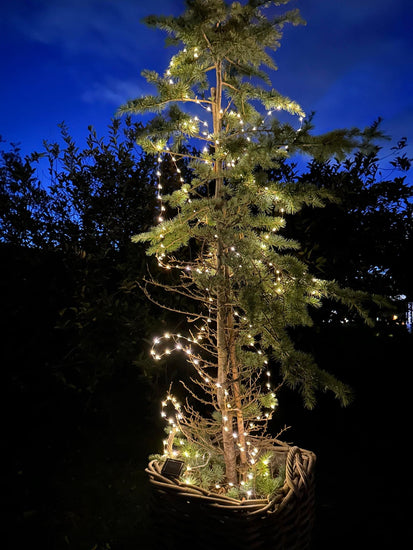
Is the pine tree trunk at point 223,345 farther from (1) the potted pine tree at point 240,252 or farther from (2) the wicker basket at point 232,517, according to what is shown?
(2) the wicker basket at point 232,517

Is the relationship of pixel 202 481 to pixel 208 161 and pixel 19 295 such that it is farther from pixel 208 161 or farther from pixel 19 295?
pixel 19 295

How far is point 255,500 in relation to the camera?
1781 mm

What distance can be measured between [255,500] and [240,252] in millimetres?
1301

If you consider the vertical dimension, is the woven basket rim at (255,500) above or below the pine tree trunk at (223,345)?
below

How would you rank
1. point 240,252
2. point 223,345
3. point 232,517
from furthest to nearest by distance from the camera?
1. point 223,345
2. point 240,252
3. point 232,517

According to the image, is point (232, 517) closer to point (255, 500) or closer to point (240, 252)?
point (255, 500)

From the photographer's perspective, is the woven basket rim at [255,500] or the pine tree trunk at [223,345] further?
the pine tree trunk at [223,345]

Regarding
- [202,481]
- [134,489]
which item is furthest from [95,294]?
[202,481]

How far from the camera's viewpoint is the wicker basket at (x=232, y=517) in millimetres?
1701

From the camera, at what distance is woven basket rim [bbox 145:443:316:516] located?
67.5 inches

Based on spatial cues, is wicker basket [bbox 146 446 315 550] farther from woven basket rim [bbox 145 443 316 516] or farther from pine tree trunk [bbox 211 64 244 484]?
pine tree trunk [bbox 211 64 244 484]

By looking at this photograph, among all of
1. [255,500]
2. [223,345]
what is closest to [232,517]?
[255,500]

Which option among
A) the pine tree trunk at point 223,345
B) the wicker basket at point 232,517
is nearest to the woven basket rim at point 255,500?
the wicker basket at point 232,517

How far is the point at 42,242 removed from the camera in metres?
3.61
